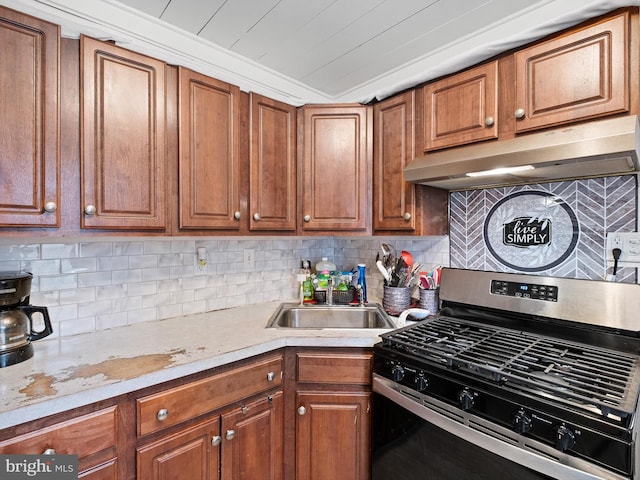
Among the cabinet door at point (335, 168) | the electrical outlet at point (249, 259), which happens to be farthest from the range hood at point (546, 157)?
the electrical outlet at point (249, 259)

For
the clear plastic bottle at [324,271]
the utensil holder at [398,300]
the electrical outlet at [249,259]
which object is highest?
the electrical outlet at [249,259]

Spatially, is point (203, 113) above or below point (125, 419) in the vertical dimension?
above

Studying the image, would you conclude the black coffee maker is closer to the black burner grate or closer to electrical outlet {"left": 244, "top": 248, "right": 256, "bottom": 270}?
electrical outlet {"left": 244, "top": 248, "right": 256, "bottom": 270}

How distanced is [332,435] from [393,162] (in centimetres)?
141

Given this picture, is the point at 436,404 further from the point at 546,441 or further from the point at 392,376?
the point at 546,441

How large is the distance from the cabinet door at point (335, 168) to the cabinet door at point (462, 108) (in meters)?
0.40

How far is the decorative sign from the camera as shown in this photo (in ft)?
5.03

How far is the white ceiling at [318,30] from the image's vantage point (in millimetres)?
1437

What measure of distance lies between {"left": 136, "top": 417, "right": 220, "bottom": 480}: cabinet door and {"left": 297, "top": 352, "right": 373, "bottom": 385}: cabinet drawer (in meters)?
0.43

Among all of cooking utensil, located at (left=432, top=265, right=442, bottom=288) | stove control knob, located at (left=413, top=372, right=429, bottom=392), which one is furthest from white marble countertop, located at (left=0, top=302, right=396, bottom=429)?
cooking utensil, located at (left=432, top=265, right=442, bottom=288)

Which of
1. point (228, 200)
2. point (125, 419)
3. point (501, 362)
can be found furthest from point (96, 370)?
point (501, 362)

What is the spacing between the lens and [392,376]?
4.47ft

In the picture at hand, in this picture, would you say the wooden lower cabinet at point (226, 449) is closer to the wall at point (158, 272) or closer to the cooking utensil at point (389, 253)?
the wall at point (158, 272)

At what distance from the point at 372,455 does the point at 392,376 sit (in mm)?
412
